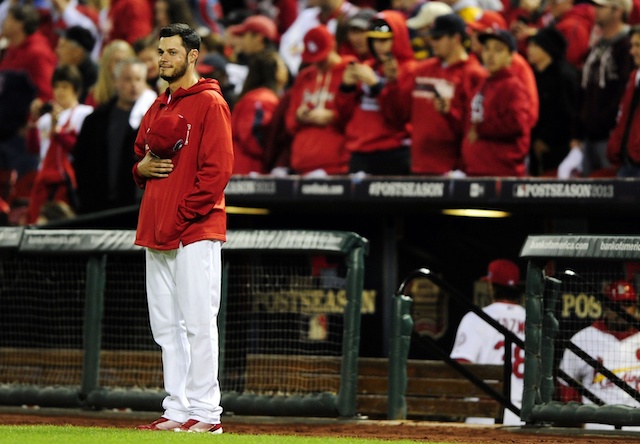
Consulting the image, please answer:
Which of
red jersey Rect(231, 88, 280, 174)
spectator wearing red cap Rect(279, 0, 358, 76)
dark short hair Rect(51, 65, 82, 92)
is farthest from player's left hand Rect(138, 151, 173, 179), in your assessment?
dark short hair Rect(51, 65, 82, 92)

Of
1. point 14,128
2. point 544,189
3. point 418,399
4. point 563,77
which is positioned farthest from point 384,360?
point 14,128

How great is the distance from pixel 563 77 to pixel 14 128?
6.06m

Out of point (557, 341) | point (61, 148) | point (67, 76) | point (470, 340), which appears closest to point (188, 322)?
point (557, 341)

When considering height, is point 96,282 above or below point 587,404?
above

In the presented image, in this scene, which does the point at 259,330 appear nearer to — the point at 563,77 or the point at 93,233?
the point at 93,233

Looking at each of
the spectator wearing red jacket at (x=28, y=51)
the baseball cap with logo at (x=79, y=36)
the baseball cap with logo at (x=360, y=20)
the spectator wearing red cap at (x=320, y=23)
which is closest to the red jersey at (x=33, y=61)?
the spectator wearing red jacket at (x=28, y=51)

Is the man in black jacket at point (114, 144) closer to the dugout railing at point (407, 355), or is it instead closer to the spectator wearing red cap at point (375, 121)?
the spectator wearing red cap at point (375, 121)

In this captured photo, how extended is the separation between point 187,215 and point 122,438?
3.65 feet

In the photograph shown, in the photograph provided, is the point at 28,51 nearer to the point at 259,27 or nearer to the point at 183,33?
the point at 259,27

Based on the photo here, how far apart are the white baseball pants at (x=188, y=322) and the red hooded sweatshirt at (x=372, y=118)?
4.27 m

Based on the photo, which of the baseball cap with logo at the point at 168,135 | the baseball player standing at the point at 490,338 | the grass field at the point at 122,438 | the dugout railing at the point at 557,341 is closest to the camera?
the grass field at the point at 122,438

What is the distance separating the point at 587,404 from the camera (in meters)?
8.24

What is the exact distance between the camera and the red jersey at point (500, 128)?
1063cm

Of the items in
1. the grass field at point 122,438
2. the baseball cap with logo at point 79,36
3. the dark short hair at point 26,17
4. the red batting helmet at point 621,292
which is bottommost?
the grass field at point 122,438
